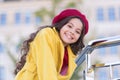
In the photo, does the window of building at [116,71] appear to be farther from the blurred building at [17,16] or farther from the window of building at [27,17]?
the window of building at [27,17]

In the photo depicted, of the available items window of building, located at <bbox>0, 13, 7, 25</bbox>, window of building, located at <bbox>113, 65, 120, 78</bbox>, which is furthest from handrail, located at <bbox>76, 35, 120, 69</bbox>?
window of building, located at <bbox>0, 13, 7, 25</bbox>

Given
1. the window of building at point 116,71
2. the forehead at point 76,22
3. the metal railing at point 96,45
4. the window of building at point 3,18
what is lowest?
the window of building at point 116,71

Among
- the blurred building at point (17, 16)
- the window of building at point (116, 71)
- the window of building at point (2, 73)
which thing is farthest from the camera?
the blurred building at point (17, 16)

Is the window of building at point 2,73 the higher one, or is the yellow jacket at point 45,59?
the yellow jacket at point 45,59

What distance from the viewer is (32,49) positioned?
6.00ft

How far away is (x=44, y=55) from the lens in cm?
173

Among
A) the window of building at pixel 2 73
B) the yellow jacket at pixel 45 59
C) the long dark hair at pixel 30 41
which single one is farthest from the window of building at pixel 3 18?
the yellow jacket at pixel 45 59

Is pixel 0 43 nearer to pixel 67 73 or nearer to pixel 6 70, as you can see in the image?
pixel 6 70

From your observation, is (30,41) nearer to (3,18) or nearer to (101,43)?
(101,43)

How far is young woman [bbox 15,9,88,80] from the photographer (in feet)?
5.68

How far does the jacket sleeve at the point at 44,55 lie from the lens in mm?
1685

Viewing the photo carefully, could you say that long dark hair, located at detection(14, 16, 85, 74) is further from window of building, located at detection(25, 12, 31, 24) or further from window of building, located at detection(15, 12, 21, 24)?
window of building, located at detection(15, 12, 21, 24)

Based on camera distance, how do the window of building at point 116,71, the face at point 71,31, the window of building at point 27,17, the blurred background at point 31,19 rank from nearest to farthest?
the window of building at point 116,71 < the face at point 71,31 < the blurred background at point 31,19 < the window of building at point 27,17

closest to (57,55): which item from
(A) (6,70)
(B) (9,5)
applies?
(A) (6,70)
